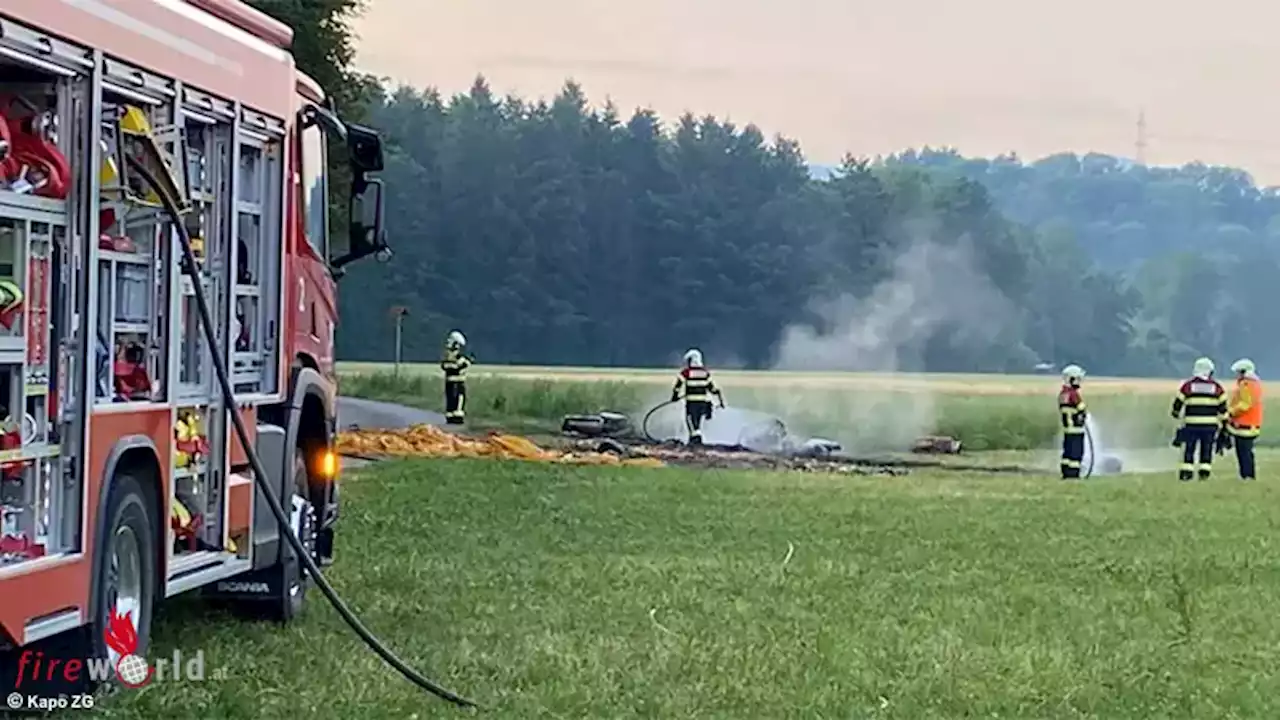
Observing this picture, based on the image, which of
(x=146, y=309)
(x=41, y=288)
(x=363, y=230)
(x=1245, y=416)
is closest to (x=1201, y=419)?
(x=1245, y=416)

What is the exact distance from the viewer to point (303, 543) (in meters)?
10.9

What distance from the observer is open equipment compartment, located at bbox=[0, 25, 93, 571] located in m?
7.03

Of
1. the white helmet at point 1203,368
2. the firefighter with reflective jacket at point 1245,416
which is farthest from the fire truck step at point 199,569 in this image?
the white helmet at point 1203,368

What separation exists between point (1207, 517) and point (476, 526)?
21.1 feet

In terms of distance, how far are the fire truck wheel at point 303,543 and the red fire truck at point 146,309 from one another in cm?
2

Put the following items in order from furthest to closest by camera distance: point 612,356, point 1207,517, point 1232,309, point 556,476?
point 1232,309
point 612,356
point 556,476
point 1207,517

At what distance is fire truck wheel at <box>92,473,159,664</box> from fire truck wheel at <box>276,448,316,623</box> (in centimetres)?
194

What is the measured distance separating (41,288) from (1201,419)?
68.5 ft

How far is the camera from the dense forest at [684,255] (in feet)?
191

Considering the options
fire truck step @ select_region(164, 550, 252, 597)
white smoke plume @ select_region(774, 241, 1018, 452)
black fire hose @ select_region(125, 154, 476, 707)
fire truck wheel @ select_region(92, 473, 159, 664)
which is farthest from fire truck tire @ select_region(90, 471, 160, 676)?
white smoke plume @ select_region(774, 241, 1018, 452)

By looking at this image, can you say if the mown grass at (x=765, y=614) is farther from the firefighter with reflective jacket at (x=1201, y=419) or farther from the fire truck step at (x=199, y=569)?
the firefighter with reflective jacket at (x=1201, y=419)

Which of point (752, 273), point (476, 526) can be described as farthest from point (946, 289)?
point (476, 526)

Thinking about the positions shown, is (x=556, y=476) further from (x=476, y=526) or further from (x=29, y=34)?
(x=29, y=34)

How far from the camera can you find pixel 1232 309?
75.6 metres
